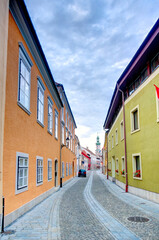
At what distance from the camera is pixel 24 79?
29.6 ft

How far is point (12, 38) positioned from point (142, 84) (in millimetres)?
7844

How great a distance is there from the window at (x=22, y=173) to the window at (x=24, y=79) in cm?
181

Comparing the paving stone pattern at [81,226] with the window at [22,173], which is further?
the window at [22,173]

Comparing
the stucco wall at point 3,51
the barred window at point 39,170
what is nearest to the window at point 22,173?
the stucco wall at point 3,51

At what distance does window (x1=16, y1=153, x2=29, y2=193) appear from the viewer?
7984mm

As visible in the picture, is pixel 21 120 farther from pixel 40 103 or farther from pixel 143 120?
pixel 143 120

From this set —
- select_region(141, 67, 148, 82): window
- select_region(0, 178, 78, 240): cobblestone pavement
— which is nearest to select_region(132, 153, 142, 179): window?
select_region(141, 67, 148, 82): window

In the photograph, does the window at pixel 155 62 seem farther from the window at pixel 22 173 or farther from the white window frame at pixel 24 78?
the window at pixel 22 173

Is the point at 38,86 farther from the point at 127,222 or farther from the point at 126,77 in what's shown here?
the point at 127,222

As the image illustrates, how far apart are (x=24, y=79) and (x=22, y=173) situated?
3518 mm

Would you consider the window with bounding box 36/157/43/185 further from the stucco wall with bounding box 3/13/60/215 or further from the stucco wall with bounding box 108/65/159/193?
the stucco wall with bounding box 108/65/159/193

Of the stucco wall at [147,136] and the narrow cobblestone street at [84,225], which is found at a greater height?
the stucco wall at [147,136]

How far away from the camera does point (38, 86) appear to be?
11.8 meters

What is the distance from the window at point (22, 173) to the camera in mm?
7984
